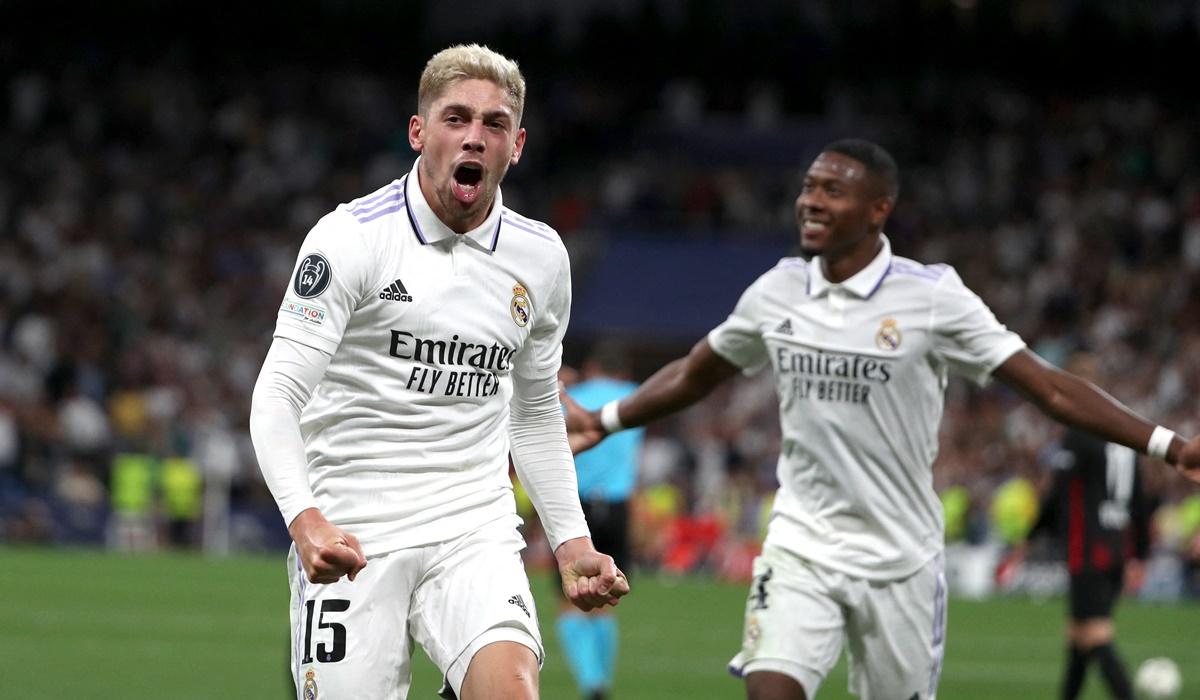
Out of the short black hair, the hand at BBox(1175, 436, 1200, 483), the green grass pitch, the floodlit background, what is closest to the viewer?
the hand at BBox(1175, 436, 1200, 483)

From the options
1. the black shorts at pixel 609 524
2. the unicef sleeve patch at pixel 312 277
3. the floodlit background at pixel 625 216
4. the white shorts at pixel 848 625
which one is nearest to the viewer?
the unicef sleeve patch at pixel 312 277

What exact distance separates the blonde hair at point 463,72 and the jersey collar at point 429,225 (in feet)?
0.67

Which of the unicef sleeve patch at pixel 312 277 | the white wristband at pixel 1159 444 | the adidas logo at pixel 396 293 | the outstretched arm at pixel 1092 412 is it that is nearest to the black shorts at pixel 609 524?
the outstretched arm at pixel 1092 412

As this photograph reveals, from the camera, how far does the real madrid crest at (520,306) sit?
17.6ft

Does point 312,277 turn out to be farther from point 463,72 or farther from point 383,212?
point 463,72

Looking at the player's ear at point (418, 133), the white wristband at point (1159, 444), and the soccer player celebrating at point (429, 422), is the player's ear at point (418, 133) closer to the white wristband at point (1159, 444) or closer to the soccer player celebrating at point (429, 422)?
the soccer player celebrating at point (429, 422)

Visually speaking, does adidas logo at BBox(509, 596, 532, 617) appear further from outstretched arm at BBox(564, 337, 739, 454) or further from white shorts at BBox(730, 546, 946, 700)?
outstretched arm at BBox(564, 337, 739, 454)

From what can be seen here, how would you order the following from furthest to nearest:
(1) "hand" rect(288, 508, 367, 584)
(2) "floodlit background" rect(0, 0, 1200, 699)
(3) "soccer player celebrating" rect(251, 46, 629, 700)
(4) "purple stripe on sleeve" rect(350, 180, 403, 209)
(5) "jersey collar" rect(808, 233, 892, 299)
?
(2) "floodlit background" rect(0, 0, 1200, 699), (5) "jersey collar" rect(808, 233, 892, 299), (4) "purple stripe on sleeve" rect(350, 180, 403, 209), (3) "soccer player celebrating" rect(251, 46, 629, 700), (1) "hand" rect(288, 508, 367, 584)

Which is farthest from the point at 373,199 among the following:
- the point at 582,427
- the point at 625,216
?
the point at 625,216

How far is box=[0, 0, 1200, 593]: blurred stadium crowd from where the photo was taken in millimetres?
26953

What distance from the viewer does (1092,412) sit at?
6.78 meters

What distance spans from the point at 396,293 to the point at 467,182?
0.37 m

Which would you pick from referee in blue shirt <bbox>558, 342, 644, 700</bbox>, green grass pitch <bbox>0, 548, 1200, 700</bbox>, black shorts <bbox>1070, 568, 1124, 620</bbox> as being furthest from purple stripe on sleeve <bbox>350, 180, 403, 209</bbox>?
referee in blue shirt <bbox>558, 342, 644, 700</bbox>

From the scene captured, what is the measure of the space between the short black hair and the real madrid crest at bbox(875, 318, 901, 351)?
57 centimetres
